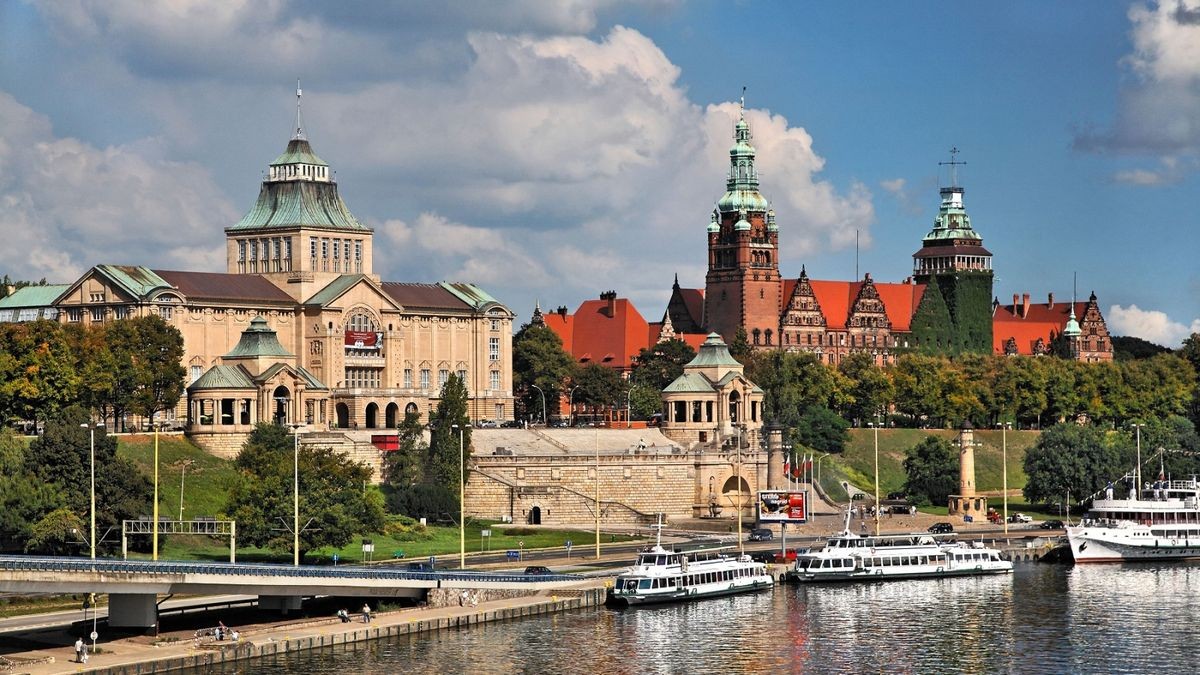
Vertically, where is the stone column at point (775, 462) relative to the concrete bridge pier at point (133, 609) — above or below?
above

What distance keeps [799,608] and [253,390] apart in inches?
2437

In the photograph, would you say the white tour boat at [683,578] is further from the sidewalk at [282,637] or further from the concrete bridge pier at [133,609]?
the concrete bridge pier at [133,609]

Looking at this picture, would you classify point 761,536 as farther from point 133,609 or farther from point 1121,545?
point 133,609

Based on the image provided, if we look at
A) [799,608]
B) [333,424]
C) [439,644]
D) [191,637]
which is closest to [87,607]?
[191,637]

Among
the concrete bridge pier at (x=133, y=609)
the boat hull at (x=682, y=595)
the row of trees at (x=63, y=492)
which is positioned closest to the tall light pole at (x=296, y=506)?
the row of trees at (x=63, y=492)

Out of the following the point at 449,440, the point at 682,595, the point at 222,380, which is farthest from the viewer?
the point at 449,440

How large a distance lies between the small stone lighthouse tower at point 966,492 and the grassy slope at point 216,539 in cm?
3796

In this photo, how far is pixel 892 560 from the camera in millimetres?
150625

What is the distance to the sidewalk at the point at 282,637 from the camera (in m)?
105

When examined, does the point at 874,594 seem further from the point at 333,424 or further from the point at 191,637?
the point at 333,424

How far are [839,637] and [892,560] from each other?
31.3m

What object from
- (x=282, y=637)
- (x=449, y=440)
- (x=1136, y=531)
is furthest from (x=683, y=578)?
(x=449, y=440)

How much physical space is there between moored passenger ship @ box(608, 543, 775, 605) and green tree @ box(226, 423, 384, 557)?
1853 cm

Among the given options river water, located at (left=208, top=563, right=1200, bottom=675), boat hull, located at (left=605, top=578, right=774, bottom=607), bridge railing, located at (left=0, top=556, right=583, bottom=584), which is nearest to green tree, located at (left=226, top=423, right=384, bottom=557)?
bridge railing, located at (left=0, top=556, right=583, bottom=584)
